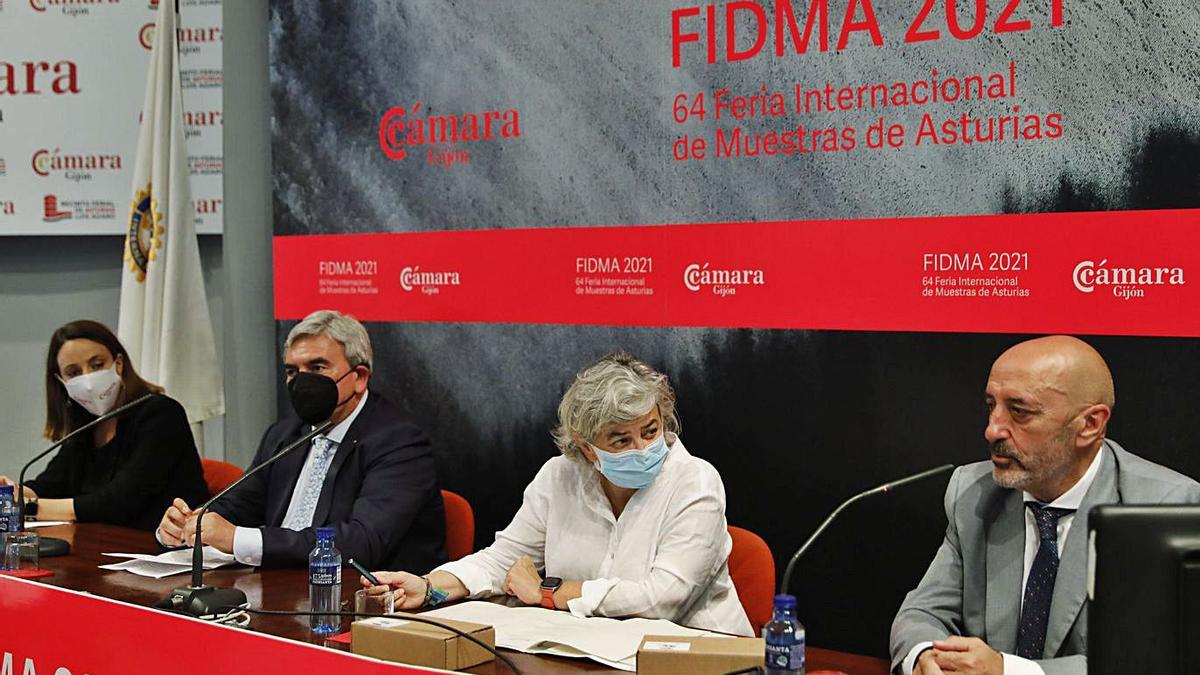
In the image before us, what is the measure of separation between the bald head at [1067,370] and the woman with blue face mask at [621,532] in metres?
0.77

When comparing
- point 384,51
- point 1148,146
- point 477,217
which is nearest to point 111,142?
point 384,51

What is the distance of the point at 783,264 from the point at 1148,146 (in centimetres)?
102

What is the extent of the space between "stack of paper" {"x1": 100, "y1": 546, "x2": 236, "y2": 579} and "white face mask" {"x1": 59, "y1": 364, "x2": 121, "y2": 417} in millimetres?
917

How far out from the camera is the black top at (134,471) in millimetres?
3854

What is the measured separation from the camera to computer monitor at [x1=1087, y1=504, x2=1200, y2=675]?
1091 millimetres

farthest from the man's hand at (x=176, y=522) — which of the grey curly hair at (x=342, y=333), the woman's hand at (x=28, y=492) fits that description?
the woman's hand at (x=28, y=492)

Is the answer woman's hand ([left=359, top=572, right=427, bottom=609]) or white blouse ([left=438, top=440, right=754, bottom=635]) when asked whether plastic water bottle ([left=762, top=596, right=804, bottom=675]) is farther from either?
woman's hand ([left=359, top=572, right=427, bottom=609])

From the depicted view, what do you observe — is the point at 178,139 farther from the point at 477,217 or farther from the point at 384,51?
the point at 477,217

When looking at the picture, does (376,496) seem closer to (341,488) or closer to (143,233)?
(341,488)

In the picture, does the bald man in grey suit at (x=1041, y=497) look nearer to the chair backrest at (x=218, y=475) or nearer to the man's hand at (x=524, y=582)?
the man's hand at (x=524, y=582)

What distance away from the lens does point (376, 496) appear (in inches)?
130

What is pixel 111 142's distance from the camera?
5.41 metres

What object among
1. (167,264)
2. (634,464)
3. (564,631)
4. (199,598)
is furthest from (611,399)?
(167,264)

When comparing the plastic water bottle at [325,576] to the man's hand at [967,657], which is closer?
the man's hand at [967,657]
